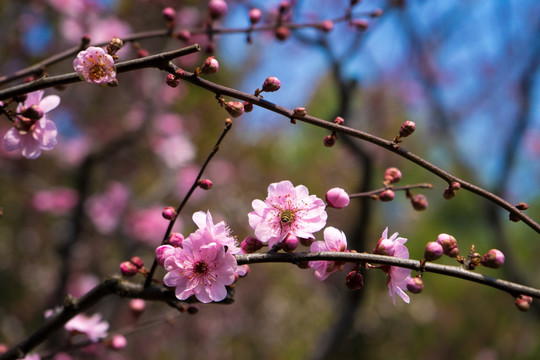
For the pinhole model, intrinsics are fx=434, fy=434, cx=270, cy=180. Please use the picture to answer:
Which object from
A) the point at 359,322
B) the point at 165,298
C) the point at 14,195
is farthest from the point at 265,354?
the point at 165,298

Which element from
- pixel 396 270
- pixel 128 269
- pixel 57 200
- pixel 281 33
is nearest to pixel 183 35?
pixel 281 33

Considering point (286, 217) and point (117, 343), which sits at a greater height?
point (286, 217)

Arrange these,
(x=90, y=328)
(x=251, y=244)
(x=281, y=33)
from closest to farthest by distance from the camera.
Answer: (x=251, y=244)
(x=90, y=328)
(x=281, y=33)

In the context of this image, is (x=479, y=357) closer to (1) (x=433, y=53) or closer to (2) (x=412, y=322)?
(2) (x=412, y=322)

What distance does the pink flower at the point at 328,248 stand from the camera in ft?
3.08

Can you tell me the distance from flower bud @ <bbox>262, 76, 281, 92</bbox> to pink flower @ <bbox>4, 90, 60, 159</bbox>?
1.77ft

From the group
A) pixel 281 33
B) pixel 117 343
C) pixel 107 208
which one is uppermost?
pixel 281 33

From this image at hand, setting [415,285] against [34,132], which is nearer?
[415,285]

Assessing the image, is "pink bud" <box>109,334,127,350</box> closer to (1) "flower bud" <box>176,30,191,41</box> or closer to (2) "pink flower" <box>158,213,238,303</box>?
(2) "pink flower" <box>158,213,238,303</box>

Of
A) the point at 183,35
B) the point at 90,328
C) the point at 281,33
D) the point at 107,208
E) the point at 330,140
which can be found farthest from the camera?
the point at 107,208

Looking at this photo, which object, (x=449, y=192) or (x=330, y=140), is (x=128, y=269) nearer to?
(x=330, y=140)

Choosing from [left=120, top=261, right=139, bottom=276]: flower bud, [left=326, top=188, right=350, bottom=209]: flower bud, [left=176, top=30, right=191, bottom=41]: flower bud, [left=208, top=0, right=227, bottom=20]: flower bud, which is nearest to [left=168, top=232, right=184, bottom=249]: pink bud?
[left=120, top=261, right=139, bottom=276]: flower bud

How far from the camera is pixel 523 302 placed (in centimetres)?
87

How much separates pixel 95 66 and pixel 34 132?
342 millimetres
